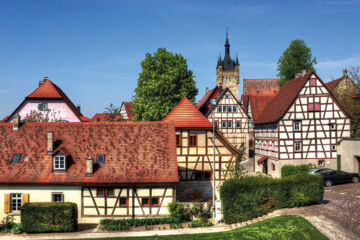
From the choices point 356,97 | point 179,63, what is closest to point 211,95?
point 179,63

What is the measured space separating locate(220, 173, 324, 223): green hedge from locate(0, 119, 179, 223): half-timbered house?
3.82 metres

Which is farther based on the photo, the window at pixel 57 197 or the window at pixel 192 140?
the window at pixel 192 140

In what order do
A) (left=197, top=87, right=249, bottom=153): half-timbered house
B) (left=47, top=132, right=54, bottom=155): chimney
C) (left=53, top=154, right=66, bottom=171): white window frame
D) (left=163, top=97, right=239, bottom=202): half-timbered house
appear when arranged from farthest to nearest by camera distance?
1. (left=197, top=87, right=249, bottom=153): half-timbered house
2. (left=163, top=97, right=239, bottom=202): half-timbered house
3. (left=47, top=132, right=54, bottom=155): chimney
4. (left=53, top=154, right=66, bottom=171): white window frame

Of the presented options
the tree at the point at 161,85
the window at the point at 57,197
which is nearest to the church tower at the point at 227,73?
the tree at the point at 161,85

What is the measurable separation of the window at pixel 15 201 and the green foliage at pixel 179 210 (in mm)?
10003

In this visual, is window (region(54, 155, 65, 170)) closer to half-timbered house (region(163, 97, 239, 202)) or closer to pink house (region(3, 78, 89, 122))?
half-timbered house (region(163, 97, 239, 202))

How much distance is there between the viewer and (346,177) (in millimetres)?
30734

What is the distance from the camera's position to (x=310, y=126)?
3691 centimetres

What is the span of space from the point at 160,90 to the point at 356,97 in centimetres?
2436

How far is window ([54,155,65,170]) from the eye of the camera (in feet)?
76.1

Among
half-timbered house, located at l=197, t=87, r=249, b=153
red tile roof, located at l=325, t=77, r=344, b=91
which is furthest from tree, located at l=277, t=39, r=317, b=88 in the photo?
half-timbered house, located at l=197, t=87, r=249, b=153

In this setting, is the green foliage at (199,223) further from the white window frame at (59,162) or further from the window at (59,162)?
the window at (59,162)

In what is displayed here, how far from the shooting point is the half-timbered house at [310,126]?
36.6 meters

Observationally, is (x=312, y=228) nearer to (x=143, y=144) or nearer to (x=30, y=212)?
(x=143, y=144)
